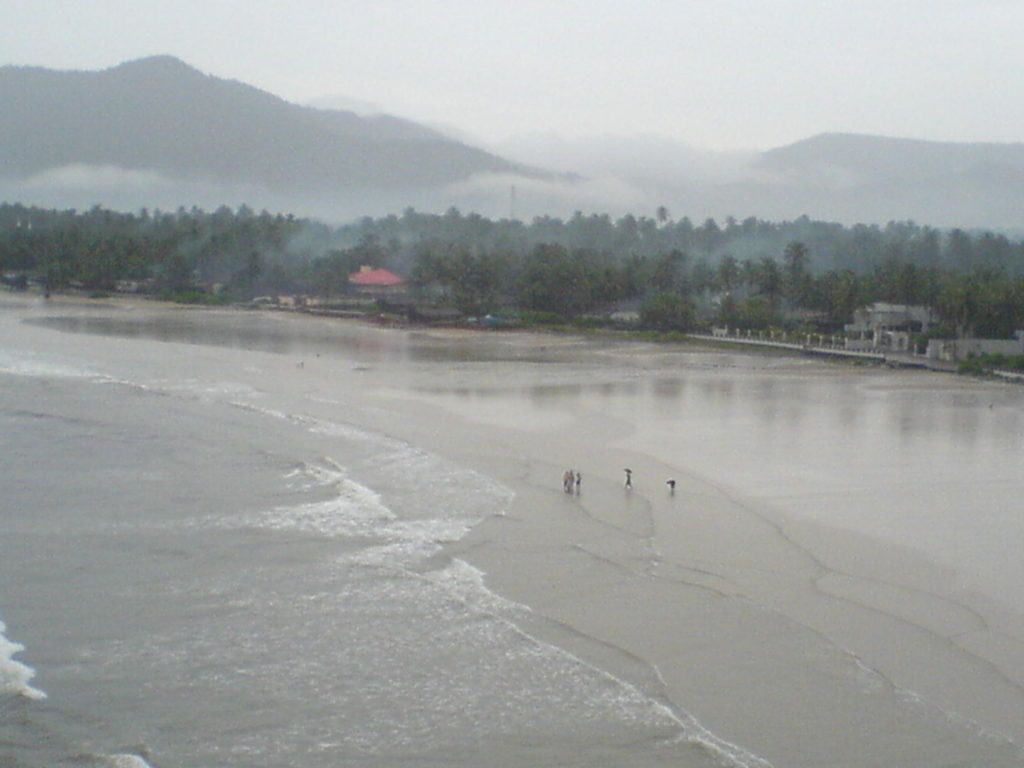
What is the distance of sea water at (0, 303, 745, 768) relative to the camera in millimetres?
9141

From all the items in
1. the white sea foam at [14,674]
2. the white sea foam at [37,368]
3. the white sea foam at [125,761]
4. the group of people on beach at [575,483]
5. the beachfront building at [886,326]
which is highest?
the beachfront building at [886,326]

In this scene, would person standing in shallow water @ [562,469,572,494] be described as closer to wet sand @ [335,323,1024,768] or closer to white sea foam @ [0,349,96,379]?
wet sand @ [335,323,1024,768]

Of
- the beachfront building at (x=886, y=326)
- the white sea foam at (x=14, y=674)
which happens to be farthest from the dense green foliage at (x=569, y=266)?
the white sea foam at (x=14, y=674)

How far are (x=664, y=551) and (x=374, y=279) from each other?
254ft

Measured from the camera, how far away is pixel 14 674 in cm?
1017

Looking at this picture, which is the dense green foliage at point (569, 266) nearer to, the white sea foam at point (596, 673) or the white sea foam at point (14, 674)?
the white sea foam at point (596, 673)

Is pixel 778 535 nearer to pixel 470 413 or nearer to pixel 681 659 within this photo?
pixel 681 659

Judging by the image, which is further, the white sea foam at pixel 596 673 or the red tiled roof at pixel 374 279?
the red tiled roof at pixel 374 279

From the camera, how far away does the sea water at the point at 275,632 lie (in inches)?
360

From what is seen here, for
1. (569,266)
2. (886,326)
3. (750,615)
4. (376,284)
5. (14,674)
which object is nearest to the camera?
(14,674)

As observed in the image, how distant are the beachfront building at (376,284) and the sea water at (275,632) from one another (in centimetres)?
6832

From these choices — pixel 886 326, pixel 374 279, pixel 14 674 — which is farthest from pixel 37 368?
pixel 374 279

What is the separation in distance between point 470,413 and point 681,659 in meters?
17.6

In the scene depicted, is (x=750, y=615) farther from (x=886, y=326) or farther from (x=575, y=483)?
(x=886, y=326)
